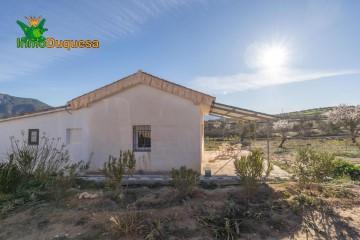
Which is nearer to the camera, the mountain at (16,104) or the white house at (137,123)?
the white house at (137,123)

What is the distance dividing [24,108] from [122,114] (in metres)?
116

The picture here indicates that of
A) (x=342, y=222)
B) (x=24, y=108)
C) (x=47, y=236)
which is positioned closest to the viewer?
(x=47, y=236)

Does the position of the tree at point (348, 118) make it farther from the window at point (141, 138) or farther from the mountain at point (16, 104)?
the mountain at point (16, 104)

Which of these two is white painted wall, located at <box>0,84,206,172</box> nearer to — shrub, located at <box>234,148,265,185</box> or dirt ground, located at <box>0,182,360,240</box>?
dirt ground, located at <box>0,182,360,240</box>

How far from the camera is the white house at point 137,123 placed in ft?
36.9

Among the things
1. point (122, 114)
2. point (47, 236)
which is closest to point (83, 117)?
point (122, 114)

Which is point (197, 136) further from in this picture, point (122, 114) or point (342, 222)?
point (342, 222)

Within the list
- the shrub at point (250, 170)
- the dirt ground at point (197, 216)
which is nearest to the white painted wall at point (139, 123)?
the dirt ground at point (197, 216)

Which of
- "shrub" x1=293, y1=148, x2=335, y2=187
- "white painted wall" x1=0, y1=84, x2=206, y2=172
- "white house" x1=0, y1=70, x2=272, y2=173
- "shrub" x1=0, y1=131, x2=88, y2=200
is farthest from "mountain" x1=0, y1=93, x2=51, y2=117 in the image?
"shrub" x1=293, y1=148, x2=335, y2=187

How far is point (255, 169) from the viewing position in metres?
7.79

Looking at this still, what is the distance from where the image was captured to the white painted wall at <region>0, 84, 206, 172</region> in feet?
36.9

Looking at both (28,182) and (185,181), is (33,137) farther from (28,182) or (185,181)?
(185,181)

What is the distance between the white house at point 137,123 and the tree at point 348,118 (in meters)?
23.6

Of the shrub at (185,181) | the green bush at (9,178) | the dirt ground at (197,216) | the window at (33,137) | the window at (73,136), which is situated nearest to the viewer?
the dirt ground at (197,216)
